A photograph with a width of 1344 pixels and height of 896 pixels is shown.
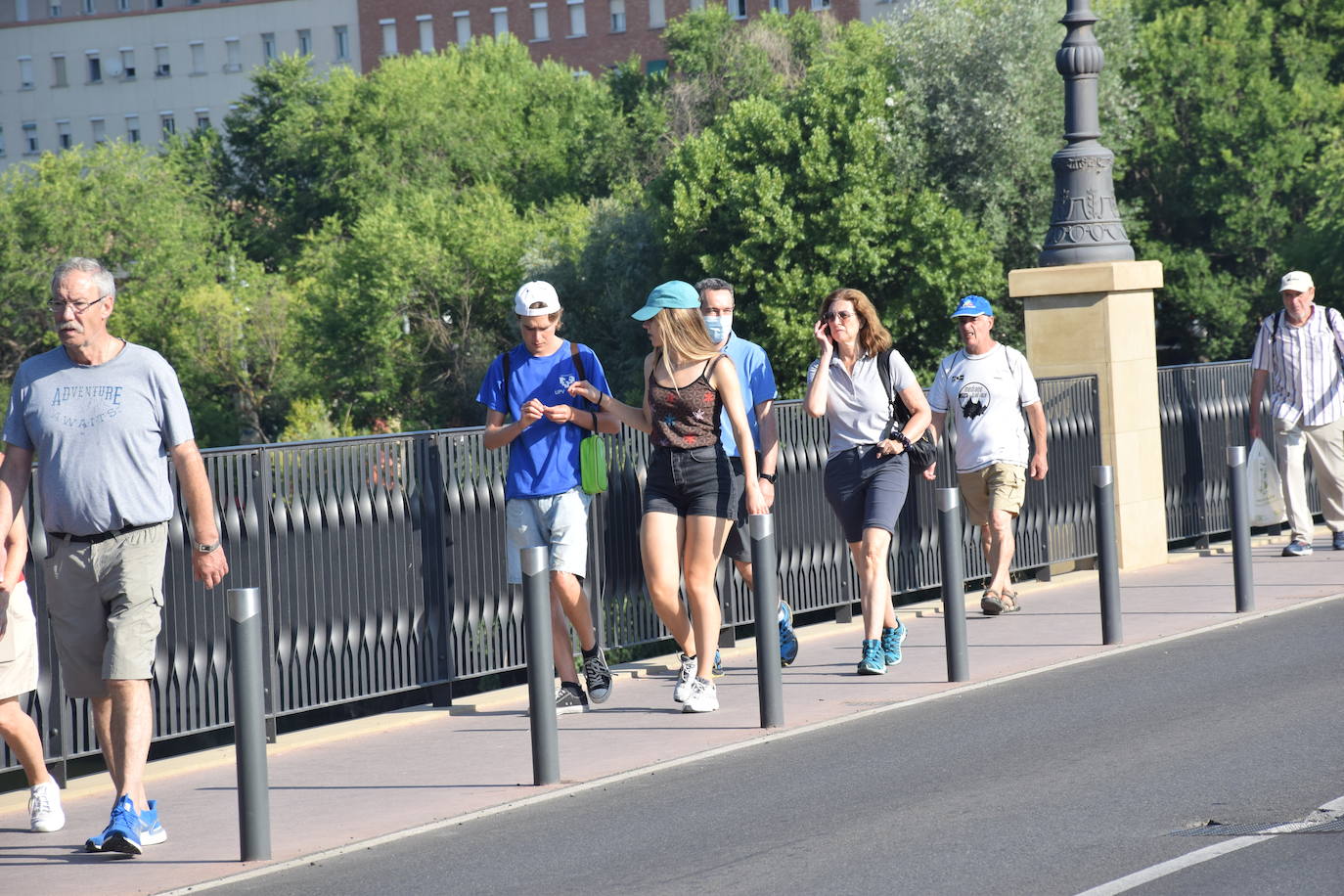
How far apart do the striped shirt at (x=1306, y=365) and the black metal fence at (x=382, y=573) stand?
394 cm

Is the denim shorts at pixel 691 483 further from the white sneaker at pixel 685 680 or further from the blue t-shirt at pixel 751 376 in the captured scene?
the white sneaker at pixel 685 680

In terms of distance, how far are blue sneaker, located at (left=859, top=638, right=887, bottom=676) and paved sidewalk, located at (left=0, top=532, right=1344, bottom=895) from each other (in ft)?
0.30

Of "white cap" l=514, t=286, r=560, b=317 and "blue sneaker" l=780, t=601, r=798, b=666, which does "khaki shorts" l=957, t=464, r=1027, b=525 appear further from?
"white cap" l=514, t=286, r=560, b=317

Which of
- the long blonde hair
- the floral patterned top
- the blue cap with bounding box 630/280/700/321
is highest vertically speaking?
the blue cap with bounding box 630/280/700/321

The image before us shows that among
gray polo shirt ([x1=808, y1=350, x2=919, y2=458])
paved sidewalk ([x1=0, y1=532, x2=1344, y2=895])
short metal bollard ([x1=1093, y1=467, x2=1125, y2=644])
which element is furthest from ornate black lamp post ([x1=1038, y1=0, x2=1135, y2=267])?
gray polo shirt ([x1=808, y1=350, x2=919, y2=458])

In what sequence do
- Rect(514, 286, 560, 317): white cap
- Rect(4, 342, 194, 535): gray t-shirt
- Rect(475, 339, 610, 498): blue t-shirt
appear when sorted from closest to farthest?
Rect(4, 342, 194, 535): gray t-shirt, Rect(514, 286, 560, 317): white cap, Rect(475, 339, 610, 498): blue t-shirt

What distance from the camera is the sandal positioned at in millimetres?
11297

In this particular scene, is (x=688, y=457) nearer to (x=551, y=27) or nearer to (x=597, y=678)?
(x=597, y=678)

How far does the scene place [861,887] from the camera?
545 centimetres

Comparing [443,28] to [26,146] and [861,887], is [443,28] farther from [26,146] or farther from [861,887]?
[861,887]

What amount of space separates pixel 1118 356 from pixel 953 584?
15.9 feet

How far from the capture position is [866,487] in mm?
9516

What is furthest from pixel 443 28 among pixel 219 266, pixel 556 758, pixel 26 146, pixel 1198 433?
pixel 556 758

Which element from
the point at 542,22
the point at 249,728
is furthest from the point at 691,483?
the point at 542,22
